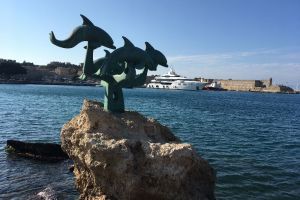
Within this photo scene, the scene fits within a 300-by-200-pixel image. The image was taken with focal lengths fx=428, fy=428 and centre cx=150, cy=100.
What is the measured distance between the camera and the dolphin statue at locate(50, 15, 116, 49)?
14750 millimetres

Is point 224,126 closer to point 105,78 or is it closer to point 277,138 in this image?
point 277,138

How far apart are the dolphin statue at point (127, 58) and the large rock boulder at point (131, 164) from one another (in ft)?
6.69

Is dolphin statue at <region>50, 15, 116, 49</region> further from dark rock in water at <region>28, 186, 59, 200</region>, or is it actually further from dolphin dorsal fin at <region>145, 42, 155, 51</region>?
dark rock in water at <region>28, 186, 59, 200</region>

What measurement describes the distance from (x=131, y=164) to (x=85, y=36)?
5098mm

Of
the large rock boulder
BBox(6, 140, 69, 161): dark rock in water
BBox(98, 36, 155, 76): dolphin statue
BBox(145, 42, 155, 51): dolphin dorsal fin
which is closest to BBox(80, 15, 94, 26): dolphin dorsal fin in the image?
BBox(98, 36, 155, 76): dolphin statue

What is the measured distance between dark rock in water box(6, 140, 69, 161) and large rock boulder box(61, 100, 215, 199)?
1045cm

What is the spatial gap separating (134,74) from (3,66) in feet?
531

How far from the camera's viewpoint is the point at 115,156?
1223 cm

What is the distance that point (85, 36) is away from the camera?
582 inches

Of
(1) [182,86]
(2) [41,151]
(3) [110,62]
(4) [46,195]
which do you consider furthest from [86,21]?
(1) [182,86]

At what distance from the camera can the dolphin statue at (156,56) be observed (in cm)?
1641

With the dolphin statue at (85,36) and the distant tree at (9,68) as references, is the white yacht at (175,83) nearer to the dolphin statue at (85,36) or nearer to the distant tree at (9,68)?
the distant tree at (9,68)

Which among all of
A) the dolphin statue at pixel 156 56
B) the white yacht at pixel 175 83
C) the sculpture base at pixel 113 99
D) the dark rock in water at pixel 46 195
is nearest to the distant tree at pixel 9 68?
the white yacht at pixel 175 83

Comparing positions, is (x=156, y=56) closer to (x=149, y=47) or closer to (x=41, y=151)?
(x=149, y=47)
